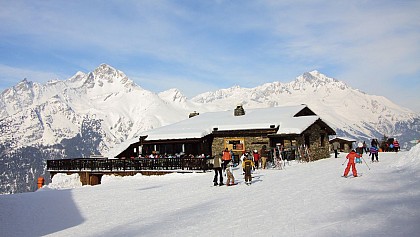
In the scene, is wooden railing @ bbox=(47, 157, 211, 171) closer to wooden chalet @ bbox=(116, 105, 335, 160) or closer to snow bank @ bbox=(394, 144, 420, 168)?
wooden chalet @ bbox=(116, 105, 335, 160)

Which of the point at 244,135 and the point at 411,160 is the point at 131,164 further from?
the point at 411,160

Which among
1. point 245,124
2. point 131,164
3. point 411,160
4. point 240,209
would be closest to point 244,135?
point 245,124

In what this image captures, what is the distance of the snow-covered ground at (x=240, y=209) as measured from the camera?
927 centimetres

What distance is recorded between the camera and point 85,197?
1731 centimetres

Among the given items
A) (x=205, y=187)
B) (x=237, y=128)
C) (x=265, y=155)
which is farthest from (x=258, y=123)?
(x=205, y=187)

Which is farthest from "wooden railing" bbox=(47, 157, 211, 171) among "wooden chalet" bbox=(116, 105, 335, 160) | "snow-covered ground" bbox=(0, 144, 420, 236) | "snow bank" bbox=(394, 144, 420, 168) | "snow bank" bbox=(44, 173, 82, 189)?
"snow bank" bbox=(394, 144, 420, 168)

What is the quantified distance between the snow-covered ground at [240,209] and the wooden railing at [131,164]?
7203 mm

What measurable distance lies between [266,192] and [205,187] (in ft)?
13.3

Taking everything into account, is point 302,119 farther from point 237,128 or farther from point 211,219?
point 211,219

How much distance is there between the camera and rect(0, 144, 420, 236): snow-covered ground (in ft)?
30.4

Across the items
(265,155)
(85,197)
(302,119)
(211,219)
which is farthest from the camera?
(302,119)

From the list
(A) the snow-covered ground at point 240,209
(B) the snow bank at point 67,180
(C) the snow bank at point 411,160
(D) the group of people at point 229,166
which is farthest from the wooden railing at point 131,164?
(C) the snow bank at point 411,160

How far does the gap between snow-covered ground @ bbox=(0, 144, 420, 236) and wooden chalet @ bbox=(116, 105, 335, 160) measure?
1140cm

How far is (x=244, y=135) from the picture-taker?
3225cm
